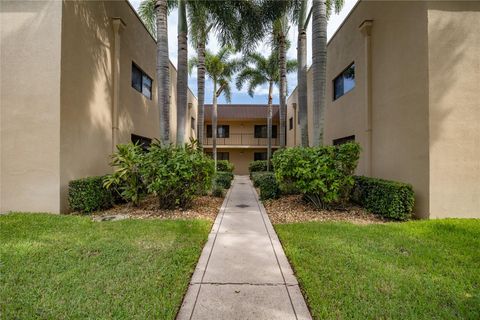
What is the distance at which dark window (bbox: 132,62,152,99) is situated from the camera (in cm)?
1028

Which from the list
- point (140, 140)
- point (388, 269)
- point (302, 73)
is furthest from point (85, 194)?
point (302, 73)

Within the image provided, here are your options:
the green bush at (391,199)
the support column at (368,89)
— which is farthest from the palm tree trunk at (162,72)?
the support column at (368,89)

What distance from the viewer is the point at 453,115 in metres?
5.79

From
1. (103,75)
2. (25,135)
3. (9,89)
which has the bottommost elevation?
(25,135)

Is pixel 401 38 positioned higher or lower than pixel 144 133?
higher

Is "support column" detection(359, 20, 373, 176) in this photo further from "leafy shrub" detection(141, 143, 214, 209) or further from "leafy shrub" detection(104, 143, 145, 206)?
"leafy shrub" detection(104, 143, 145, 206)

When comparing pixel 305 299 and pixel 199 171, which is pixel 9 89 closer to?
pixel 199 171

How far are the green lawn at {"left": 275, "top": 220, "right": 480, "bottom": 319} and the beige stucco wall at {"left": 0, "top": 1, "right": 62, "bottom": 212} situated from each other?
617 centimetres

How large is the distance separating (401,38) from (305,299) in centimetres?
748

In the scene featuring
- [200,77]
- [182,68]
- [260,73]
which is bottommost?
[182,68]

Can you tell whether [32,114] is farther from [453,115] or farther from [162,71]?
[453,115]

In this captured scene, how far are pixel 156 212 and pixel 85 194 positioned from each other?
1914 mm

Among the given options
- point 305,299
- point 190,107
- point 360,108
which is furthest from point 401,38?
point 190,107

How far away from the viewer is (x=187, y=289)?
2.97m
